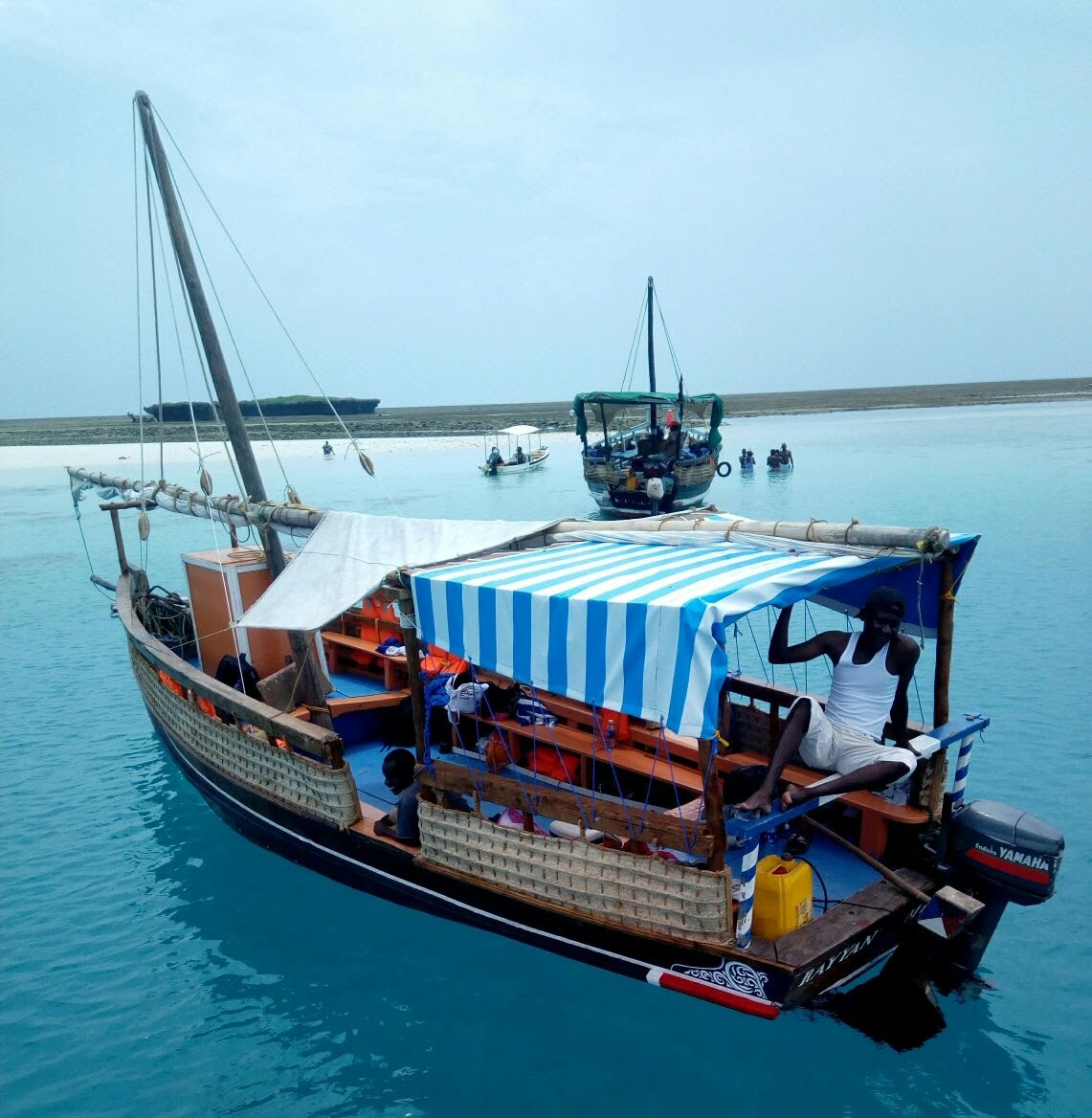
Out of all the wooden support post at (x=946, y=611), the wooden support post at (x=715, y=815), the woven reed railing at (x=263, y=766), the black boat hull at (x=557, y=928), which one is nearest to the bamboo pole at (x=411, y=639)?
the woven reed railing at (x=263, y=766)

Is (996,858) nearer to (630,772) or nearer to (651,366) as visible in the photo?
(630,772)

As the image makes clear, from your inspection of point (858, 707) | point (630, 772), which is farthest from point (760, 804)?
point (630, 772)

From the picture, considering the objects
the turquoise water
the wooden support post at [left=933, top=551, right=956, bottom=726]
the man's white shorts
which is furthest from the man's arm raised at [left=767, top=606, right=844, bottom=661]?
the turquoise water

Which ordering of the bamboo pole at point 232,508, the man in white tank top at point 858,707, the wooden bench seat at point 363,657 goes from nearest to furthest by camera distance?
the man in white tank top at point 858,707
the bamboo pole at point 232,508
the wooden bench seat at point 363,657

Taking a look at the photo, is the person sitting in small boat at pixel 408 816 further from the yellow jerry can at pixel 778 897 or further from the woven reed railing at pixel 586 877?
the yellow jerry can at pixel 778 897

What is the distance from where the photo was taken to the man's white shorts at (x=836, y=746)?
16.9 feet

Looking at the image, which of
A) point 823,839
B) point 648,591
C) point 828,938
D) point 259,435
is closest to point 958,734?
point 823,839

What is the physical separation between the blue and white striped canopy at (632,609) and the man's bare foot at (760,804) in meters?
0.91

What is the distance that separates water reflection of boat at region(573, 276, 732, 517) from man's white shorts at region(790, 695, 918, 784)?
23.0 m

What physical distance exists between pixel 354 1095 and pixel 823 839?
3640 mm

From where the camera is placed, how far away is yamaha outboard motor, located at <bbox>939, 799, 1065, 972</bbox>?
15.5ft

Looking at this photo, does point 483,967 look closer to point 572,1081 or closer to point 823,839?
point 572,1081

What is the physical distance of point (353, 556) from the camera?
6.25 meters

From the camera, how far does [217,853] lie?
817 cm
